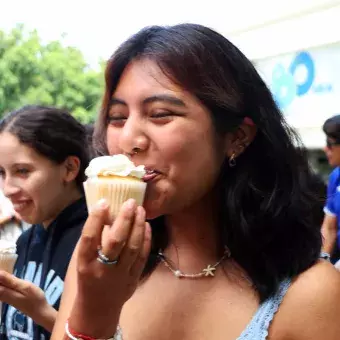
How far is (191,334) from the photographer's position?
1.59m

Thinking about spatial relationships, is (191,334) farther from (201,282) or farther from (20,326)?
(20,326)

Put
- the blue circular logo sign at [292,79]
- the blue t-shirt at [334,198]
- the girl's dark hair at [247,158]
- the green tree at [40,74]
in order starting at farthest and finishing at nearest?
the green tree at [40,74], the blue circular logo sign at [292,79], the blue t-shirt at [334,198], the girl's dark hair at [247,158]

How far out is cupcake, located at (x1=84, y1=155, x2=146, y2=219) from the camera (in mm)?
1464

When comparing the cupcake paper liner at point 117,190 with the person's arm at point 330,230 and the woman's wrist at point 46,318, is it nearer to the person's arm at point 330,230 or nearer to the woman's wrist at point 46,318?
the woman's wrist at point 46,318

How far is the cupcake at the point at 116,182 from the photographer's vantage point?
1464 mm

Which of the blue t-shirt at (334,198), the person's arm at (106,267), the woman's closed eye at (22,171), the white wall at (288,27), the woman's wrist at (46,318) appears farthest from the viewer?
the white wall at (288,27)

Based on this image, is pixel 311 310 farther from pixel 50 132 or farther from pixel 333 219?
pixel 333 219

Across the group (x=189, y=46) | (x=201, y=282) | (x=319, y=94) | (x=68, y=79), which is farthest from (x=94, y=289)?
(x=68, y=79)

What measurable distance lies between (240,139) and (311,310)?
54 cm

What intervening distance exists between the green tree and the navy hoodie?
52.8 ft

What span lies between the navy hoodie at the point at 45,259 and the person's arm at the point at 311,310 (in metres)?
1.12

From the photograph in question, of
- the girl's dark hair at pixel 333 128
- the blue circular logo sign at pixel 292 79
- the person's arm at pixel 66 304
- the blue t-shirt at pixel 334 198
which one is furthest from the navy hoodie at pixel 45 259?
the blue circular logo sign at pixel 292 79

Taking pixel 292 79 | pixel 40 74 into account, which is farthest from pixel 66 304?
pixel 40 74

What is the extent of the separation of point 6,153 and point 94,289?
157cm
